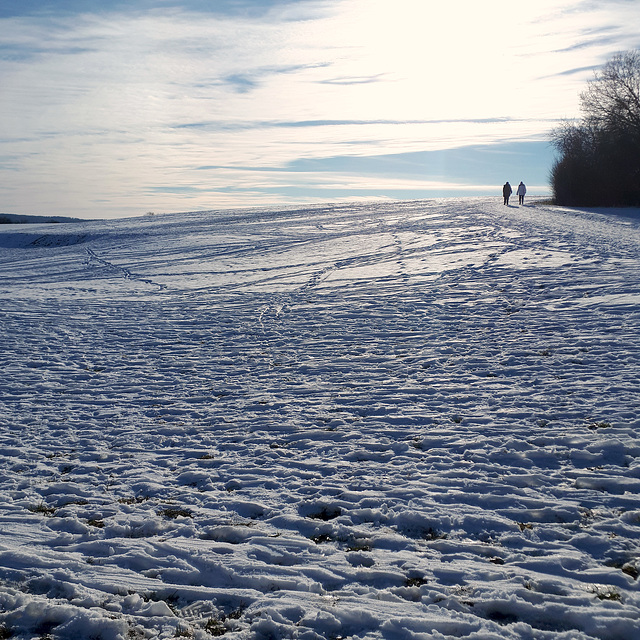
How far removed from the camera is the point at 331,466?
5734 millimetres

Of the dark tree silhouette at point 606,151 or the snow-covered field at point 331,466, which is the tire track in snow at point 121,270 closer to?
the snow-covered field at point 331,466

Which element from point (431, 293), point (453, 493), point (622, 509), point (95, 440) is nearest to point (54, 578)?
point (95, 440)

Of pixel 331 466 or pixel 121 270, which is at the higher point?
pixel 121 270

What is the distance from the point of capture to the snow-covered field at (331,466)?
12.1 feet

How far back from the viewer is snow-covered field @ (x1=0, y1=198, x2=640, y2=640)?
368 cm

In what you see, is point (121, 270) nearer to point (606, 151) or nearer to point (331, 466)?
point (331, 466)

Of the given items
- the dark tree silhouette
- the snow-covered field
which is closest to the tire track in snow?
the snow-covered field

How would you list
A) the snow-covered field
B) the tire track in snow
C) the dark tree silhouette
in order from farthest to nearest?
1. the dark tree silhouette
2. the tire track in snow
3. the snow-covered field

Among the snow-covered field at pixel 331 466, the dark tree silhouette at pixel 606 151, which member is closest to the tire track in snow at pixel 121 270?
the snow-covered field at pixel 331 466

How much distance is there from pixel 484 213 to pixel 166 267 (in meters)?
20.9

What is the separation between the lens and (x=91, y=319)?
1333 cm

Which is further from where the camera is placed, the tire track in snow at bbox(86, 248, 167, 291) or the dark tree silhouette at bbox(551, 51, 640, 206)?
the dark tree silhouette at bbox(551, 51, 640, 206)

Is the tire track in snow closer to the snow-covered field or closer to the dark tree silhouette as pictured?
the snow-covered field

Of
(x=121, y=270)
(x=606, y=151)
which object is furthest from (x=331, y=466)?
(x=606, y=151)
